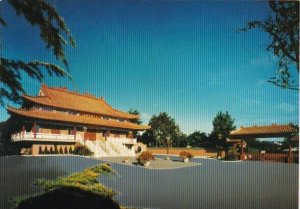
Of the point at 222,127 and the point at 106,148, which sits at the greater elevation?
the point at 222,127

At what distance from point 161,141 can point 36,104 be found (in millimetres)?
13797

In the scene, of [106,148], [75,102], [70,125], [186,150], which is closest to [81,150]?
[70,125]

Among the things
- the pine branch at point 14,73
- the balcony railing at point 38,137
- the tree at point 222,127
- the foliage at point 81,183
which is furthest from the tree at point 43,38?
the tree at point 222,127

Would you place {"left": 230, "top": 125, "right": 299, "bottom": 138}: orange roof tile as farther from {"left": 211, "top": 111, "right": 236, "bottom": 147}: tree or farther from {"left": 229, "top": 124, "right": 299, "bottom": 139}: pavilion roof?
{"left": 211, "top": 111, "right": 236, "bottom": 147}: tree

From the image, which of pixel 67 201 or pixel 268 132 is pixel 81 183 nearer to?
pixel 67 201

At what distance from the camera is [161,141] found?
1096 inches

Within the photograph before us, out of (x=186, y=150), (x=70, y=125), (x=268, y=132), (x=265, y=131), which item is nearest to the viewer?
(x=70, y=125)

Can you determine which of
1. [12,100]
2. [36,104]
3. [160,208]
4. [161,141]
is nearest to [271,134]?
[161,141]

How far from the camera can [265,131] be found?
19500 millimetres

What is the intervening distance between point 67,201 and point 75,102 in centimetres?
1871

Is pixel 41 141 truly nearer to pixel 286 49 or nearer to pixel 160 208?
pixel 160 208

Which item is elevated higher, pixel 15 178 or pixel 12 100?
pixel 12 100

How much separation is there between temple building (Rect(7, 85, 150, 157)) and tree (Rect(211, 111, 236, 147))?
9247 mm

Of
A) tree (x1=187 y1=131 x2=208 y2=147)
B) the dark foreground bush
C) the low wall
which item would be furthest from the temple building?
the dark foreground bush
